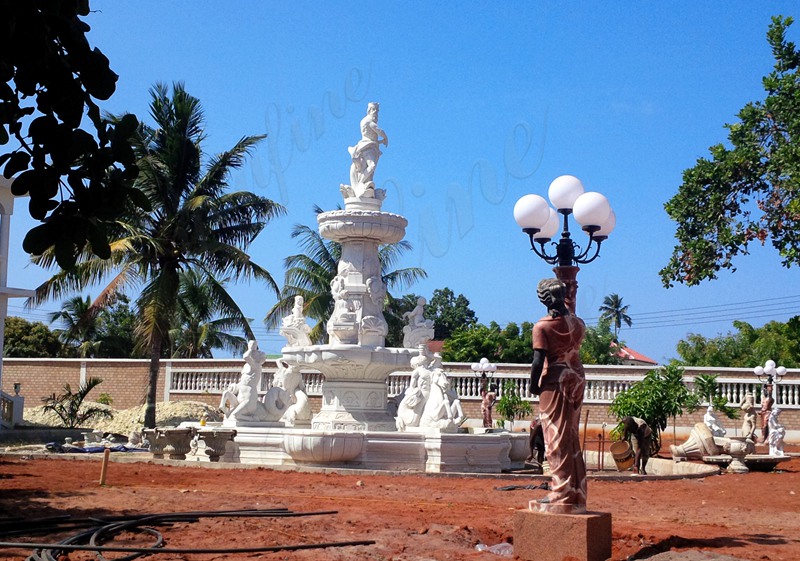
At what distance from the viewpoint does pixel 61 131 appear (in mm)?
4840

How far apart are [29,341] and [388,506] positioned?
3983 cm

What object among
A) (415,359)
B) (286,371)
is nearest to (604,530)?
(415,359)

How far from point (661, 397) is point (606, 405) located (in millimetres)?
7517

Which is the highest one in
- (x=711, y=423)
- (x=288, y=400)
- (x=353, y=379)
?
(x=353, y=379)

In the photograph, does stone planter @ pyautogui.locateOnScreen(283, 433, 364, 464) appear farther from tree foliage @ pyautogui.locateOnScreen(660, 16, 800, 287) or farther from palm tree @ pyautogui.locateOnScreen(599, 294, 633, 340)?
palm tree @ pyautogui.locateOnScreen(599, 294, 633, 340)

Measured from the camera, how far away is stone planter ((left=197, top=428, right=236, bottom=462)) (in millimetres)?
16734

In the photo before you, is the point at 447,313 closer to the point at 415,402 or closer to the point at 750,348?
the point at 750,348

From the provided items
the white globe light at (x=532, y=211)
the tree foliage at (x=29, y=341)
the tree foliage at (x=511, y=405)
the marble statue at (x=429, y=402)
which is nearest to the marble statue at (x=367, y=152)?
the marble statue at (x=429, y=402)

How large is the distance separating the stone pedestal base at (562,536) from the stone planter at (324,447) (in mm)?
7597

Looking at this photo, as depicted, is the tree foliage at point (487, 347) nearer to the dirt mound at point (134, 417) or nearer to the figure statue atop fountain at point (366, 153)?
the dirt mound at point (134, 417)

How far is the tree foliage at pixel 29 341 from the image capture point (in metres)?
46.5

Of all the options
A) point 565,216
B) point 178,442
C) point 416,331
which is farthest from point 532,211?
point 178,442

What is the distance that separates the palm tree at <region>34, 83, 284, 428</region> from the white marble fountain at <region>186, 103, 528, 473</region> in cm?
724

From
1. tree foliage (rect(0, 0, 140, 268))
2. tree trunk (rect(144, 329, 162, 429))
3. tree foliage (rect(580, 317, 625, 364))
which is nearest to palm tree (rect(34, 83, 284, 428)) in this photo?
tree trunk (rect(144, 329, 162, 429))
